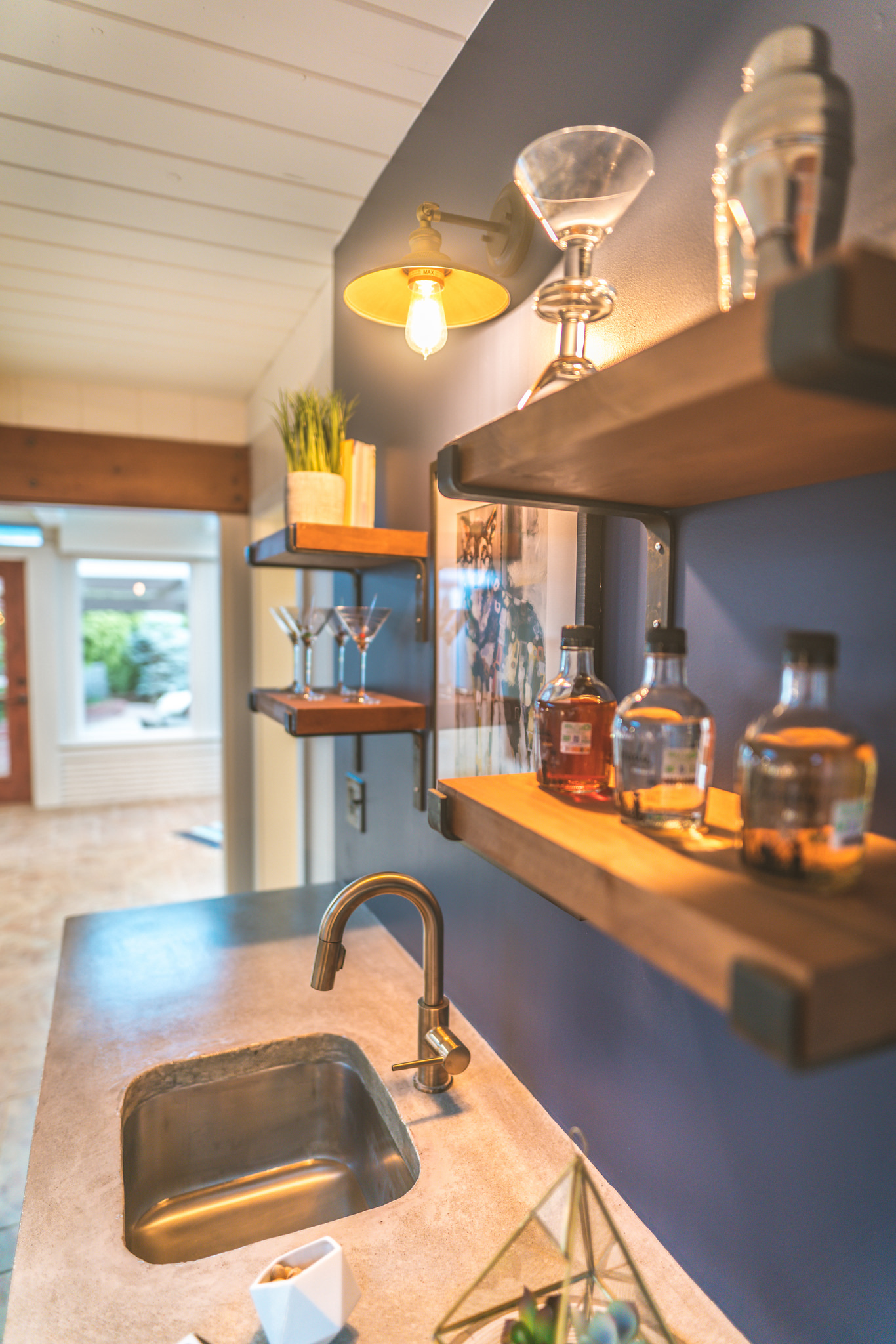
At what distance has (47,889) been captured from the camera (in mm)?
4539

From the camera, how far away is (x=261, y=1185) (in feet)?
4.20

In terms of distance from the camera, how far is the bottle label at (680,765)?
605 mm

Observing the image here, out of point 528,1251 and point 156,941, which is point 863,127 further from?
point 156,941

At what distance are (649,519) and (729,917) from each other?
0.48 m

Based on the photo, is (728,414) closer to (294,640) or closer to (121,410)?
(294,640)

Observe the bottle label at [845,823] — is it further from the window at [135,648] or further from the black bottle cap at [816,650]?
the window at [135,648]

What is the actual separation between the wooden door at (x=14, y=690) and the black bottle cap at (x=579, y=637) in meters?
6.79

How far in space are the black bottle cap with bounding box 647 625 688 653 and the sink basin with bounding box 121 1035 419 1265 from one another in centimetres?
86

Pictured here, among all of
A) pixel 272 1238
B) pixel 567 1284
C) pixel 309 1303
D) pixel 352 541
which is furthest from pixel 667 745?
pixel 352 541

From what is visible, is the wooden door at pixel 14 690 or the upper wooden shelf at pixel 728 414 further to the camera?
the wooden door at pixel 14 690

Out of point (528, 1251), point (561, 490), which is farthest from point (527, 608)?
point (528, 1251)

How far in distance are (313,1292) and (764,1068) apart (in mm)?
460

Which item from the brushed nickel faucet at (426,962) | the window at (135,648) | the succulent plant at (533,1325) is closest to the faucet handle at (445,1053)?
the brushed nickel faucet at (426,962)

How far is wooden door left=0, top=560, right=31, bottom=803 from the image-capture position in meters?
6.47
